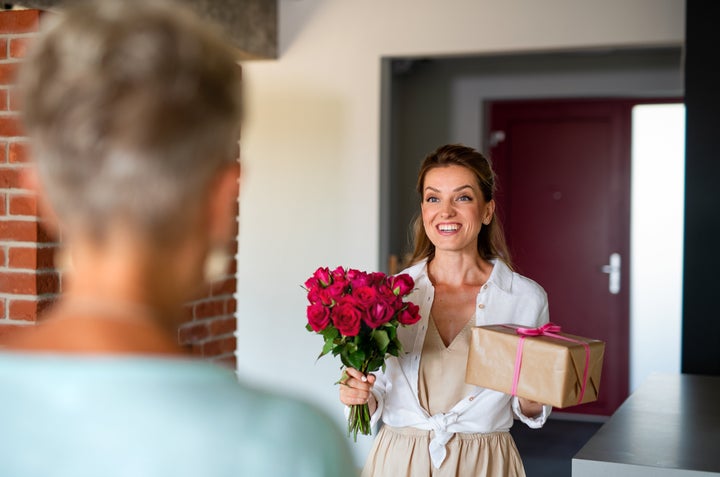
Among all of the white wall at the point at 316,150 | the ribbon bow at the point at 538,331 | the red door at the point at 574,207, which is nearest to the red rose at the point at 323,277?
the ribbon bow at the point at 538,331

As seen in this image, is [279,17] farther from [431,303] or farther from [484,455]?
[484,455]

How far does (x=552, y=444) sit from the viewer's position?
5.88 meters

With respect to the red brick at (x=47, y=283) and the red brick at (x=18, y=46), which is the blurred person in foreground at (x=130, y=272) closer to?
the red brick at (x=47, y=283)

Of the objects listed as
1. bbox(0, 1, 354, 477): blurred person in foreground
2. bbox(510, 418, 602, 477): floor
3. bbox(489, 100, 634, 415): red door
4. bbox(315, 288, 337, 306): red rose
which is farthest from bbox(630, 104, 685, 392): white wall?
bbox(0, 1, 354, 477): blurred person in foreground

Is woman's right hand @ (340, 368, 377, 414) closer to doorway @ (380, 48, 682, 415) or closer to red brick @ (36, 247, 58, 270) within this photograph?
red brick @ (36, 247, 58, 270)

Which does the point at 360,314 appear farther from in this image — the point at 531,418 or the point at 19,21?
the point at 19,21

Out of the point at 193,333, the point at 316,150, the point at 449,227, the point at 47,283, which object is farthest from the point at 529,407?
the point at 316,150

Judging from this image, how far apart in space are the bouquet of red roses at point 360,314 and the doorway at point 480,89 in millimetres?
3514

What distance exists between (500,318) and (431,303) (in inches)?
8.2

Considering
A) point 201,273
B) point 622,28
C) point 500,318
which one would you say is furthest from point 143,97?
point 622,28

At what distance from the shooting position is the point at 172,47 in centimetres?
66

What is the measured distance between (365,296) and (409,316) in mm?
135

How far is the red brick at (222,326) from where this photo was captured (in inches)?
121

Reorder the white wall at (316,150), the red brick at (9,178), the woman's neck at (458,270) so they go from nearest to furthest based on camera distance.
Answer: the red brick at (9,178) → the woman's neck at (458,270) → the white wall at (316,150)
